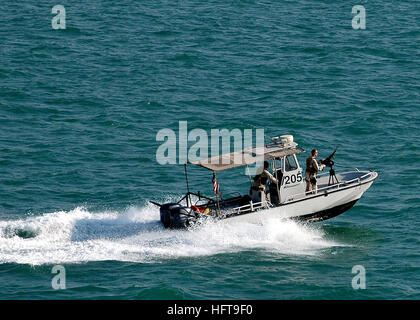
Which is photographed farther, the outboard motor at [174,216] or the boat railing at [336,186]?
the boat railing at [336,186]

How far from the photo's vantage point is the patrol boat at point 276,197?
1256 inches

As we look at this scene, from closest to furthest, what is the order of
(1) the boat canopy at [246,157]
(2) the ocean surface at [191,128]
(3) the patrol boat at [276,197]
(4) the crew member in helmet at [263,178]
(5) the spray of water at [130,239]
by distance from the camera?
(2) the ocean surface at [191,128] → (5) the spray of water at [130,239] → (1) the boat canopy at [246,157] → (3) the patrol boat at [276,197] → (4) the crew member in helmet at [263,178]

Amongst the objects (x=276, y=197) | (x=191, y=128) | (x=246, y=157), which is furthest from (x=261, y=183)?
(x=191, y=128)

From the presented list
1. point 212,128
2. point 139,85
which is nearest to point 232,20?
point 139,85

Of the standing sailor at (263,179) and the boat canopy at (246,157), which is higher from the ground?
the boat canopy at (246,157)

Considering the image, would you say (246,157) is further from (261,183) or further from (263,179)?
(261,183)

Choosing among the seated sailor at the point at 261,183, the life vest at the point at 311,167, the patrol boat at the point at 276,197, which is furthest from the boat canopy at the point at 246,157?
the life vest at the point at 311,167

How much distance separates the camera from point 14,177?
3878 cm

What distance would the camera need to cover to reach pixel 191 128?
44.9 meters

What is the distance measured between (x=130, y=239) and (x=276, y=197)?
6.01 m

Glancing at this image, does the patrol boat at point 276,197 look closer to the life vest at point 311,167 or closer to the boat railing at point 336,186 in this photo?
the boat railing at point 336,186

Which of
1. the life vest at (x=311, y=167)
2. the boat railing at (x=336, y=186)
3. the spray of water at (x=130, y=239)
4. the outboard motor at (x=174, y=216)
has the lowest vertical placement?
the spray of water at (x=130, y=239)

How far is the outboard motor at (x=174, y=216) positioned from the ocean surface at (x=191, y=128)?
378 millimetres
